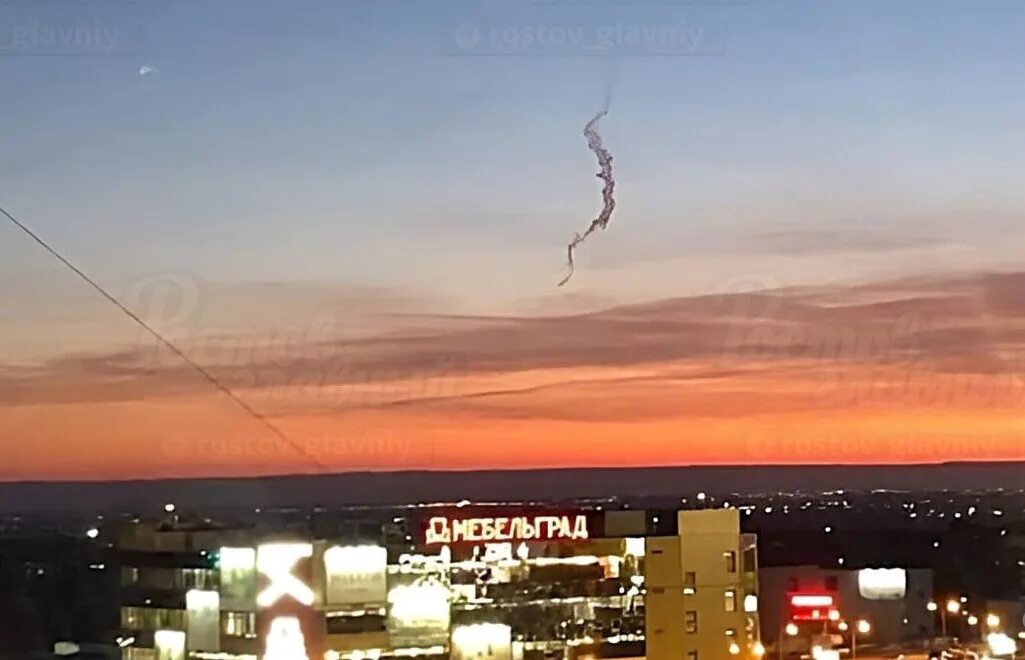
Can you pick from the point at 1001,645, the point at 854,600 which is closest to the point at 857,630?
the point at 854,600

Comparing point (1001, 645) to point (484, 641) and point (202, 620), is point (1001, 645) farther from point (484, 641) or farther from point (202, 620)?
point (202, 620)

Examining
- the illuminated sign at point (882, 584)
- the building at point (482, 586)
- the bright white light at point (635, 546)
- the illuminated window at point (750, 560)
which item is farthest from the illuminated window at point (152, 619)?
the illuminated sign at point (882, 584)

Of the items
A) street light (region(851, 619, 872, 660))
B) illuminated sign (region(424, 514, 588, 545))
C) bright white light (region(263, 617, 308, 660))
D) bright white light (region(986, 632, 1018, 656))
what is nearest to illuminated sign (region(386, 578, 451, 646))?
illuminated sign (region(424, 514, 588, 545))

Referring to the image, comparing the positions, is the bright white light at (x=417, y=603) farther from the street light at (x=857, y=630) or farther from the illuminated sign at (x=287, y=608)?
the illuminated sign at (x=287, y=608)

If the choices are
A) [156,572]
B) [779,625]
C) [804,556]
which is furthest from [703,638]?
[156,572]

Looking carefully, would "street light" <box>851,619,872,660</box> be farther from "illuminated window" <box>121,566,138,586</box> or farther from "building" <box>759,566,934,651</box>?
"illuminated window" <box>121,566,138,586</box>

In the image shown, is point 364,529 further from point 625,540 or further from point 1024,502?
point 1024,502
